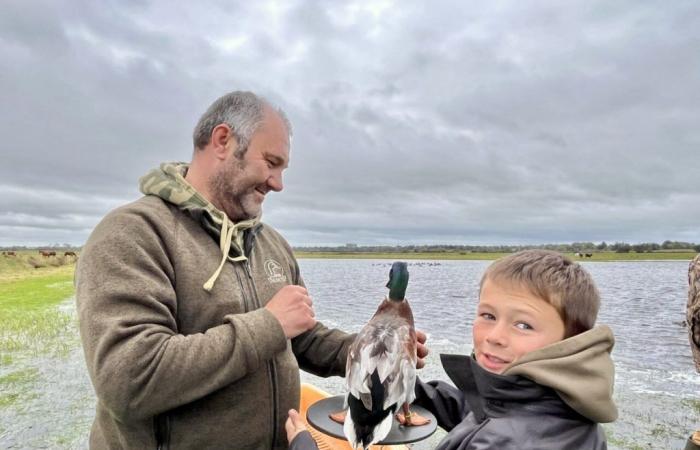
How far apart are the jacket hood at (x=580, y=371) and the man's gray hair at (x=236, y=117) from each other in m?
1.73

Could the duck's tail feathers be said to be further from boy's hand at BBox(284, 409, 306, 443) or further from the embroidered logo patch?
the embroidered logo patch

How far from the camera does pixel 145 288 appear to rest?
2045mm

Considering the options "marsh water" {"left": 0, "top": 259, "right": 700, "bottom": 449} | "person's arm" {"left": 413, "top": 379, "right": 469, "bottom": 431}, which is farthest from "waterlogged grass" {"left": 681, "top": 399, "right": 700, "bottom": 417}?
"person's arm" {"left": 413, "top": 379, "right": 469, "bottom": 431}

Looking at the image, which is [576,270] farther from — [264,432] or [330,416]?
[264,432]

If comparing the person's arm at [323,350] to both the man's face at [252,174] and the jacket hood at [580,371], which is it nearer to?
the man's face at [252,174]

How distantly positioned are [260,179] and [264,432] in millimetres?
1275

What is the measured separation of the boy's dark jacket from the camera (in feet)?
5.41

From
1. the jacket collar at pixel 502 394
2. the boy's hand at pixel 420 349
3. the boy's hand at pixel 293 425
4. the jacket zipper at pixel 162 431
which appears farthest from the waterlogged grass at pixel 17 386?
the jacket collar at pixel 502 394

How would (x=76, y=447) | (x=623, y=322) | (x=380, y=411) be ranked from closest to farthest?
(x=380, y=411) < (x=76, y=447) < (x=623, y=322)

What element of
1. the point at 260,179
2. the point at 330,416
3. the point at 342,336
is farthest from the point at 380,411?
the point at 260,179

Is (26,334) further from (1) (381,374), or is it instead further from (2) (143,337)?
(1) (381,374)

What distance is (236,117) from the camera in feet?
8.62

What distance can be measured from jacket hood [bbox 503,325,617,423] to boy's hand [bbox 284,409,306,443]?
1.04 metres

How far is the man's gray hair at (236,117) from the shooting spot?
8.58ft
